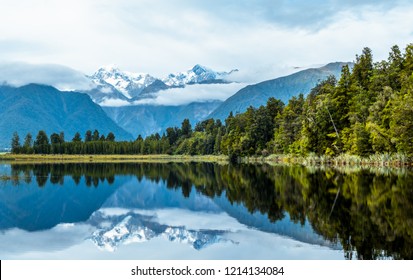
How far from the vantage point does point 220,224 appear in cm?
2322

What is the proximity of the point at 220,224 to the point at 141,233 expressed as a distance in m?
4.20

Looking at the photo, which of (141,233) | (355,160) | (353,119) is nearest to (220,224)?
(141,233)

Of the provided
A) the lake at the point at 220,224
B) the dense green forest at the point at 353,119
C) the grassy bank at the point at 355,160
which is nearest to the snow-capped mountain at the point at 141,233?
the lake at the point at 220,224

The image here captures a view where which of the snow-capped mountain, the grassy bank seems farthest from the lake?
the grassy bank

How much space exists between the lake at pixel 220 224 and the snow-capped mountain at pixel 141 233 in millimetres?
42

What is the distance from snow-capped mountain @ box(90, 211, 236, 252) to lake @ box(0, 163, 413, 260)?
0.14 feet

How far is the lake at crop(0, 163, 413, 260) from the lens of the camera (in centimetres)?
1661

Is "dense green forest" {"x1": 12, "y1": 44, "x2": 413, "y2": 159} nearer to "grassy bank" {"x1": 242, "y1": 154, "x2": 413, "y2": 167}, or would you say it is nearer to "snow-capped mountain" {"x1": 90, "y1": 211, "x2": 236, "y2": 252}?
"grassy bank" {"x1": 242, "y1": 154, "x2": 413, "y2": 167}

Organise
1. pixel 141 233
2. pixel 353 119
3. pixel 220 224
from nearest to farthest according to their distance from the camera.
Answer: pixel 141 233, pixel 220 224, pixel 353 119

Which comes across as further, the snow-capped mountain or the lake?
the snow-capped mountain

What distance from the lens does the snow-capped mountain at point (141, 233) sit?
18.8 m

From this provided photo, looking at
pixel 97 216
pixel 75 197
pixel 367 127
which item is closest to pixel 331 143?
pixel 367 127

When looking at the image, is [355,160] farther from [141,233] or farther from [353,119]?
[141,233]
